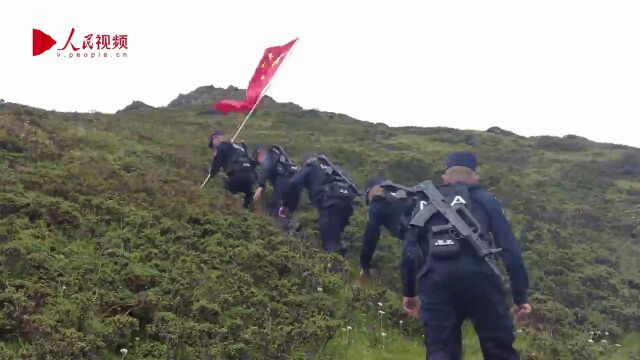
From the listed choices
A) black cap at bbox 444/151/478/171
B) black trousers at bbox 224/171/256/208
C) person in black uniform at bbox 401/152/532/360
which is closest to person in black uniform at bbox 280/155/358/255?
black trousers at bbox 224/171/256/208

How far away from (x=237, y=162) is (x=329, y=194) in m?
3.53

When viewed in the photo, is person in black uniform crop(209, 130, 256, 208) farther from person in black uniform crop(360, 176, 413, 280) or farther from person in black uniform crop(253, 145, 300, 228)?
person in black uniform crop(360, 176, 413, 280)

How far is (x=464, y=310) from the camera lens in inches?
233

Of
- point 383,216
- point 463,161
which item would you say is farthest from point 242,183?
point 463,161

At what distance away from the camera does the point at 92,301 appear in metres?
7.05

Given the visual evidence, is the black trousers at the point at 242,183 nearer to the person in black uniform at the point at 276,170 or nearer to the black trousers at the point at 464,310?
the person in black uniform at the point at 276,170

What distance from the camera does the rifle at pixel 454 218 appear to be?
5.78 metres

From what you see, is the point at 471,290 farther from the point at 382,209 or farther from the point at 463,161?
the point at 382,209

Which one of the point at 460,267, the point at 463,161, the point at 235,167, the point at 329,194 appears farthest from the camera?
the point at 235,167

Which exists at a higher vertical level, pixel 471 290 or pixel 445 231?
pixel 445 231

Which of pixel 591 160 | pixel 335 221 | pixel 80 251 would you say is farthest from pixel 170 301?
pixel 591 160

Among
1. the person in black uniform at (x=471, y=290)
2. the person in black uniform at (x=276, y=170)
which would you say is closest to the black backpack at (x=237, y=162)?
the person in black uniform at (x=276, y=170)

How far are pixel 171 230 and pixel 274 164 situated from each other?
474 cm

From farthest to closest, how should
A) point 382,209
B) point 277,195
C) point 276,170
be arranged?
point 277,195 → point 276,170 → point 382,209
